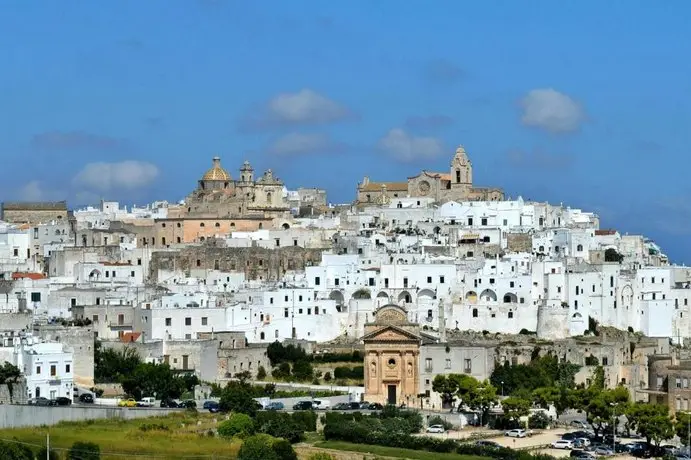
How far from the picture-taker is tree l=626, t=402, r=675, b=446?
2522 inches

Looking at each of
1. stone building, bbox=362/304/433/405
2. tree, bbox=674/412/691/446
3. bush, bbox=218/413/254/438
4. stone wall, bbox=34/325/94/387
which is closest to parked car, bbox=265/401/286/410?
bush, bbox=218/413/254/438

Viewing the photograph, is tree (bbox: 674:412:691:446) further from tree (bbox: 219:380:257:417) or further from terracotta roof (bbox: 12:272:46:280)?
terracotta roof (bbox: 12:272:46:280)

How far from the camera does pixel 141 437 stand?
6284 cm

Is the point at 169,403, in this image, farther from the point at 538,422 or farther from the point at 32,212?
the point at 32,212

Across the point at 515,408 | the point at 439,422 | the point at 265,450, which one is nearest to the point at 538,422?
the point at 515,408

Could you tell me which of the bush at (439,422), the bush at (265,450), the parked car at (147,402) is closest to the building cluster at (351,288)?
the parked car at (147,402)

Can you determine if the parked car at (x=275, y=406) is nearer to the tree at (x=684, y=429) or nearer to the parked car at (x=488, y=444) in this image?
the parked car at (x=488, y=444)

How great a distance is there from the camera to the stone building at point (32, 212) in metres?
104

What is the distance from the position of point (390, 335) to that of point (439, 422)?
6.96m

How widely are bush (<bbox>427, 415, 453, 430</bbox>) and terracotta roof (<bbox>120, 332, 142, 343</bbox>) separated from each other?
40.4 feet

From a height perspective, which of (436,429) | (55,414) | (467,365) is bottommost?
(436,429)

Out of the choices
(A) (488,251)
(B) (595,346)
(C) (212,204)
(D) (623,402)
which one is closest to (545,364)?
(B) (595,346)

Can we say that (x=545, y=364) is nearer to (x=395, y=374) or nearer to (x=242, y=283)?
(x=395, y=374)

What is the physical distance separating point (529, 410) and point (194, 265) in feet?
75.7
